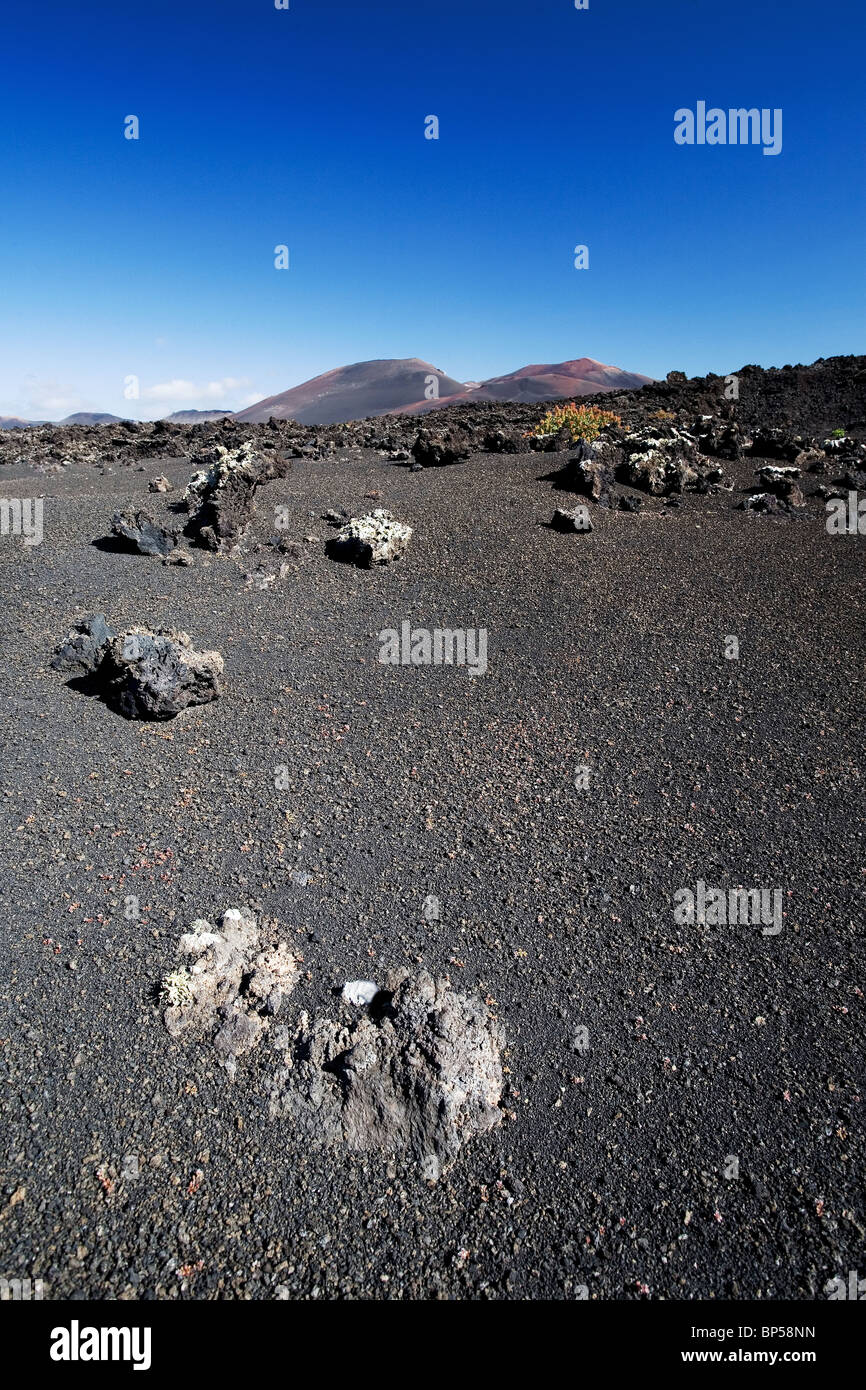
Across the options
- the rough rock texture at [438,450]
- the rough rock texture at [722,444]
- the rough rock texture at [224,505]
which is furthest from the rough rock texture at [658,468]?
the rough rock texture at [224,505]

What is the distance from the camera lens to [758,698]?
251 inches

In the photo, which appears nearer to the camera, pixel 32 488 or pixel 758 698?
pixel 758 698

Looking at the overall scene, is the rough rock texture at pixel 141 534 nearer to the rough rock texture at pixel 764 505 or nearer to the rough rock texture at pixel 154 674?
the rough rock texture at pixel 154 674

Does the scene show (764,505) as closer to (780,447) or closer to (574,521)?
(574,521)

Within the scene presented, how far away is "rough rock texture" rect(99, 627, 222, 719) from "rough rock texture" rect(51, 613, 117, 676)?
47cm

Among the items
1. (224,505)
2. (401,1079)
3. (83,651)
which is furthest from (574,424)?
(401,1079)

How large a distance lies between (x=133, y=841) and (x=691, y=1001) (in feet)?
11.5

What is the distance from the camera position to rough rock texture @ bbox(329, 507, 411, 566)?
9.20 m

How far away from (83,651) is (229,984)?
4268 mm

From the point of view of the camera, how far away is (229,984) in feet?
12.0

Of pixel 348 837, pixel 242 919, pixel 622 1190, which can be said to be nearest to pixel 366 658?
pixel 348 837

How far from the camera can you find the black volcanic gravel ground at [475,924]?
8.77 ft
